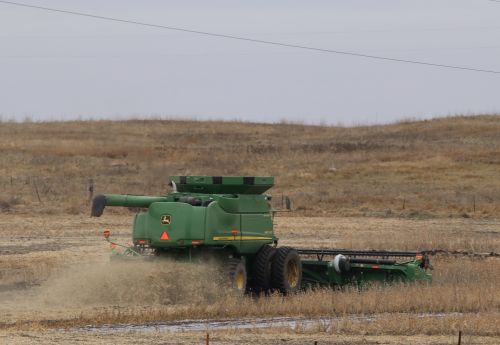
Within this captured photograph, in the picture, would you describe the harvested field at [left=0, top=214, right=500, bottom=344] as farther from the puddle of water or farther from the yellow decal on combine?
the yellow decal on combine

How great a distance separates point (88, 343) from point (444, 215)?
1133 inches

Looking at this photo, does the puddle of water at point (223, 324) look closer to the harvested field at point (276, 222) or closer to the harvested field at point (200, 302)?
the harvested field at point (276, 222)

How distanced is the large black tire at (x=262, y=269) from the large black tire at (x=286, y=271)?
10 centimetres

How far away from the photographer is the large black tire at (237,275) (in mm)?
19695

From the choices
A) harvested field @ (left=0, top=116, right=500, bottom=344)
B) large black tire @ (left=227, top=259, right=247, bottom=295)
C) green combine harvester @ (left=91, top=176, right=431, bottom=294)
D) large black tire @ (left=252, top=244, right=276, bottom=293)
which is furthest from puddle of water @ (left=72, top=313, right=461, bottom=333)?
Answer: large black tire @ (left=252, top=244, right=276, bottom=293)

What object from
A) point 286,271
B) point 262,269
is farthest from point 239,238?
point 286,271

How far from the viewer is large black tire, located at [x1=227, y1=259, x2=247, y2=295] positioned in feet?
64.6

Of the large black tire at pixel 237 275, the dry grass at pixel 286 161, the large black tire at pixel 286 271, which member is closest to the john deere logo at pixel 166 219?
the large black tire at pixel 237 275

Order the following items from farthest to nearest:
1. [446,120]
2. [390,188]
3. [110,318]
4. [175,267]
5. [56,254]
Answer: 1. [446,120]
2. [390,188]
3. [56,254]
4. [175,267]
5. [110,318]

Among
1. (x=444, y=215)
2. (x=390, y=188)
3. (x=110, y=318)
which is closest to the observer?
(x=110, y=318)

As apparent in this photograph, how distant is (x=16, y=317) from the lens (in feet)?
55.2

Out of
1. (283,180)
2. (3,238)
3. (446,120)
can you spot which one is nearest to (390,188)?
(283,180)

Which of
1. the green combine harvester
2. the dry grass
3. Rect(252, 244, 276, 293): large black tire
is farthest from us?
the dry grass

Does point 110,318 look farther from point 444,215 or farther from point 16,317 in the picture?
point 444,215
